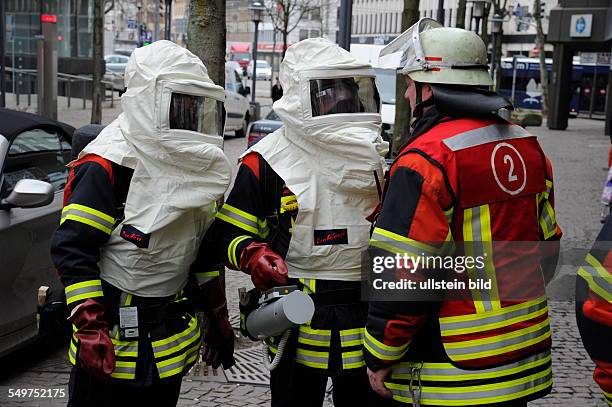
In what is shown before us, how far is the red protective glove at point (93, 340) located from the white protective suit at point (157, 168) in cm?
23

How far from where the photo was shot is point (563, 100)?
1348 inches

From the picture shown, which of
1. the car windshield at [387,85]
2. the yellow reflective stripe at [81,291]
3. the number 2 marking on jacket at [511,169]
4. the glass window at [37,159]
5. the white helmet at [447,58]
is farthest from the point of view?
the car windshield at [387,85]

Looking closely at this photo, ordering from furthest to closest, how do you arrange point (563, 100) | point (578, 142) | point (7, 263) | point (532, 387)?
1. point (563, 100)
2. point (578, 142)
3. point (7, 263)
4. point (532, 387)

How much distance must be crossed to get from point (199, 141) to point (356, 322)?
2.96 ft

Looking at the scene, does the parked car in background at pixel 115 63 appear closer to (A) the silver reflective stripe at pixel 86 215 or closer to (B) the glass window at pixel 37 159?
(B) the glass window at pixel 37 159

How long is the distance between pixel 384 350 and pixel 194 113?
1193 millimetres

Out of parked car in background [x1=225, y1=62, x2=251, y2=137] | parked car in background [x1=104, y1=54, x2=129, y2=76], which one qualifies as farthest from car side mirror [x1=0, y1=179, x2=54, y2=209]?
parked car in background [x1=104, y1=54, x2=129, y2=76]

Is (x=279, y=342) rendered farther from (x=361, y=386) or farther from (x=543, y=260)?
(x=543, y=260)

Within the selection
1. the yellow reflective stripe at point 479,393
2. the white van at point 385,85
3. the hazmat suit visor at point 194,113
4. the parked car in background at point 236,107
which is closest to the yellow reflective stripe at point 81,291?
the hazmat suit visor at point 194,113

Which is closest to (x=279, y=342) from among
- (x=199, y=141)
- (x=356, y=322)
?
(x=356, y=322)

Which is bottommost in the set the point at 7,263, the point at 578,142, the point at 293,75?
the point at 578,142

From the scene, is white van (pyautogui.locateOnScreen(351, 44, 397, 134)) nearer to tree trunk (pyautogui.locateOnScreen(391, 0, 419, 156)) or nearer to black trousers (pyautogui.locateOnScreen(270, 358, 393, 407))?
tree trunk (pyautogui.locateOnScreen(391, 0, 419, 156))

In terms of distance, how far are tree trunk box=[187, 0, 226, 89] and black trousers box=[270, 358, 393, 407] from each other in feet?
10.4

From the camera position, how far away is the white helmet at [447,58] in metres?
2.94
